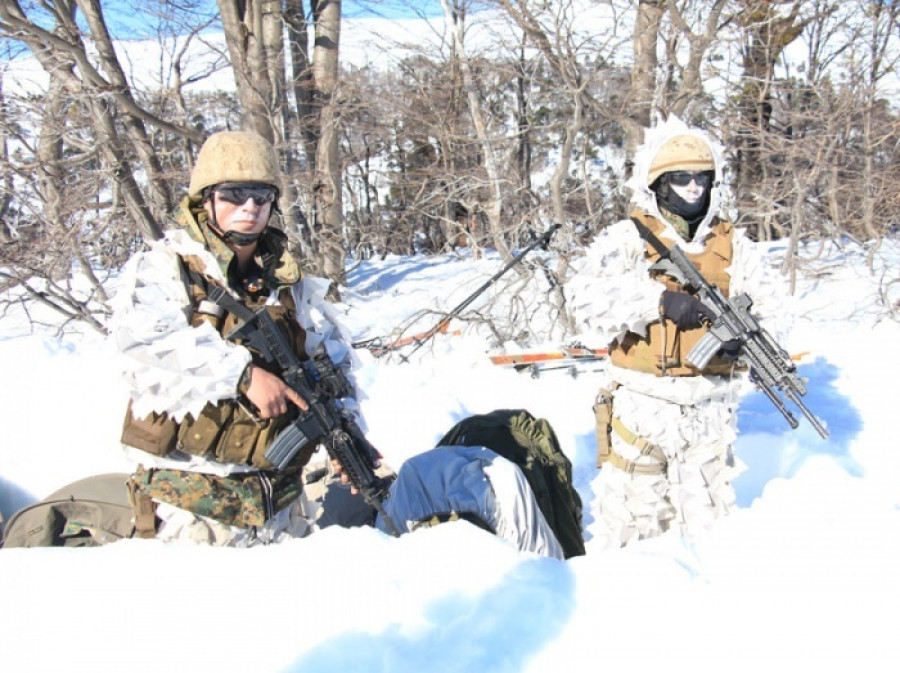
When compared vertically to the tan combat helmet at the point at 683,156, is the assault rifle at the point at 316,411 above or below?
below

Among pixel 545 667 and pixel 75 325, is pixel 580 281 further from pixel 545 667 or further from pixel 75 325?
pixel 75 325

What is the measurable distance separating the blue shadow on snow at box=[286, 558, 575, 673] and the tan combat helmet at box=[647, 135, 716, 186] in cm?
190

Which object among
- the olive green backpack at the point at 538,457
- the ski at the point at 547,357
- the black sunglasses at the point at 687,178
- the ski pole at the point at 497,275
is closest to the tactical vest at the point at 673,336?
the black sunglasses at the point at 687,178

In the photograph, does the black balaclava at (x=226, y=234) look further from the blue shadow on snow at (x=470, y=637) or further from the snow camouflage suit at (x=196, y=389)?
the blue shadow on snow at (x=470, y=637)

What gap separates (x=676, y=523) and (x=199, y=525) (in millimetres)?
1872

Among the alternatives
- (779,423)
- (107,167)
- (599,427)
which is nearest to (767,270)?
(599,427)

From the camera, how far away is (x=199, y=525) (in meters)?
2.10

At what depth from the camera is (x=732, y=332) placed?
8.34ft

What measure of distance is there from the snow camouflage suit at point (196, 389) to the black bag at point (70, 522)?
804 mm

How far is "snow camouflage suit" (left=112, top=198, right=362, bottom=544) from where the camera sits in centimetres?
191

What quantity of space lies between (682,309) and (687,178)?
0.56 metres

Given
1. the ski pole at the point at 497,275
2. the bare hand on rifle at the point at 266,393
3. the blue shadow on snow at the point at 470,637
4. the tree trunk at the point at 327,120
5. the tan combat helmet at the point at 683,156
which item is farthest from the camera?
the tree trunk at the point at 327,120

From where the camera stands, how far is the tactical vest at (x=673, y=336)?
2.67 meters

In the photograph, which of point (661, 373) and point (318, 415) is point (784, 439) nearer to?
point (661, 373)
